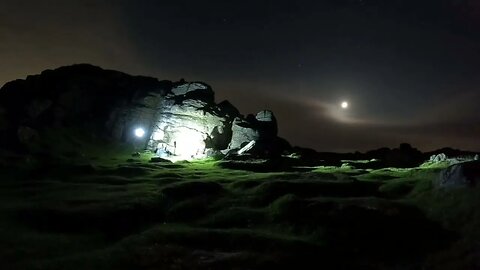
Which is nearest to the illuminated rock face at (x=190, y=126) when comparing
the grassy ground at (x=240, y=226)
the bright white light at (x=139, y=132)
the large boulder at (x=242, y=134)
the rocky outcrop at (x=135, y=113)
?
the rocky outcrop at (x=135, y=113)

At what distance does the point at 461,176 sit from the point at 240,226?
24.0 meters

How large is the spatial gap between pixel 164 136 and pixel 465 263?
11200 centimetres

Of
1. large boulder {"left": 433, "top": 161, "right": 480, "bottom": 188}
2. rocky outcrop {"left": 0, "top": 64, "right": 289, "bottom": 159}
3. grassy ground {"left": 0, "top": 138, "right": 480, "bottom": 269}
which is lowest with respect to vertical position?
grassy ground {"left": 0, "top": 138, "right": 480, "bottom": 269}

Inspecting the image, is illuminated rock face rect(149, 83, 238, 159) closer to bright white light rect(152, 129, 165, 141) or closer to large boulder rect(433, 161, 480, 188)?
bright white light rect(152, 129, 165, 141)

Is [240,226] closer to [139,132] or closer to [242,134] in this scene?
[242,134]

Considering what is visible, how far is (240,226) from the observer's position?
1652 inches

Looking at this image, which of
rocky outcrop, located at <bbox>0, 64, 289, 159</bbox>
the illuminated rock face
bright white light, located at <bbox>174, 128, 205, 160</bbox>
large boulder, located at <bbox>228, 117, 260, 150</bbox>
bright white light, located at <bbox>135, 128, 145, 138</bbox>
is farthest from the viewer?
bright white light, located at <bbox>135, 128, 145, 138</bbox>

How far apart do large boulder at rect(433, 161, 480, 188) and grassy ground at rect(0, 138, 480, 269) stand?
139 centimetres

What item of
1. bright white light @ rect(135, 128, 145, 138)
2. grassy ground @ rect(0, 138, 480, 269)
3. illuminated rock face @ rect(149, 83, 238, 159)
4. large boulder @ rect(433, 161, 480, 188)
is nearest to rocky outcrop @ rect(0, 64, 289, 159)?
illuminated rock face @ rect(149, 83, 238, 159)

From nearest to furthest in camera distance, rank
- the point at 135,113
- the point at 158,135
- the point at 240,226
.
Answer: the point at 240,226 < the point at 158,135 < the point at 135,113

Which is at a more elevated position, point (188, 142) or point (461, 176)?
point (188, 142)

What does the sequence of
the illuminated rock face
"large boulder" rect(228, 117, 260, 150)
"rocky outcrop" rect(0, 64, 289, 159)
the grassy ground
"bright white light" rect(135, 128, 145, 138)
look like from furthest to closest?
"bright white light" rect(135, 128, 145, 138) < the illuminated rock face < "rocky outcrop" rect(0, 64, 289, 159) < "large boulder" rect(228, 117, 260, 150) < the grassy ground

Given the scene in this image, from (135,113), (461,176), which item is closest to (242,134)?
(135,113)

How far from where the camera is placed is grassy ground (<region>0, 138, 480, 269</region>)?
3186 cm
